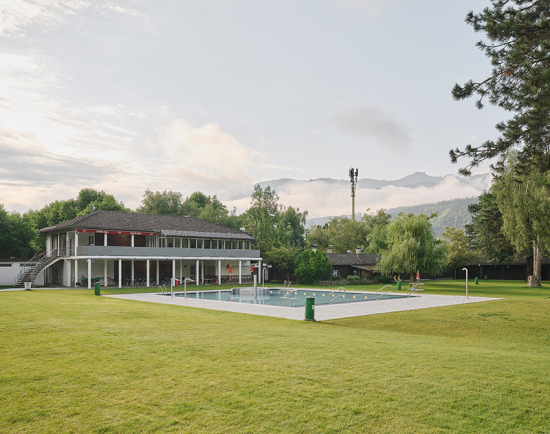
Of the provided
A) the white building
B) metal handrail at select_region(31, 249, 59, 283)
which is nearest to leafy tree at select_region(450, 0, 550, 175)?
the white building

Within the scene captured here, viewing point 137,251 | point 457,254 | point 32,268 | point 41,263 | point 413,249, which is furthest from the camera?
point 457,254

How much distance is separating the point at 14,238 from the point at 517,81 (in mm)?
48957

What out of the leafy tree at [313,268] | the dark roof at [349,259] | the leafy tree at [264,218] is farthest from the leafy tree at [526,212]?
the leafy tree at [264,218]

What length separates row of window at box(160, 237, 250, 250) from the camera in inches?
1564

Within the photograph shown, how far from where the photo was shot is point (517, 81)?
11516mm

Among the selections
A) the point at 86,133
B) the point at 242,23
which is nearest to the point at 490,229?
the point at 242,23

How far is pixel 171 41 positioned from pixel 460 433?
72.1 feet

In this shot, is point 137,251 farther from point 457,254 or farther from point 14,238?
point 457,254

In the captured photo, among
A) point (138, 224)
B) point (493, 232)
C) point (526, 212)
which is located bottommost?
point (493, 232)

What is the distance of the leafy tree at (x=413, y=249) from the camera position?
107 ft

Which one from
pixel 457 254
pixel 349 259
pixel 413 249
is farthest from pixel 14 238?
pixel 457 254

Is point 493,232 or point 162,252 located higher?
point 493,232

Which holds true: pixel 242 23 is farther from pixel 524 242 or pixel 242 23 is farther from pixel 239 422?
pixel 524 242

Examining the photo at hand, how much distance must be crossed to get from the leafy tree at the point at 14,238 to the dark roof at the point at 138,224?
1058 cm
